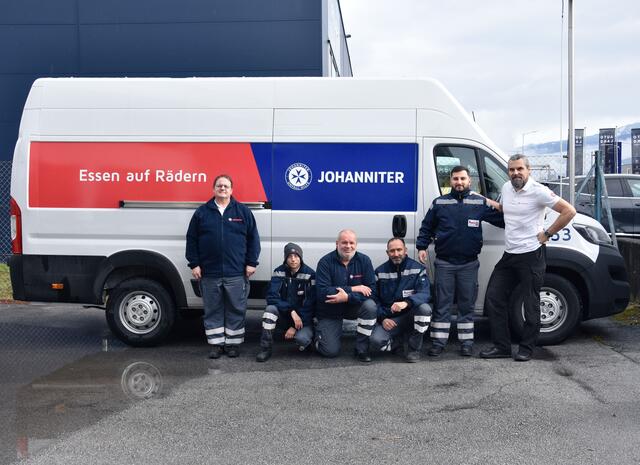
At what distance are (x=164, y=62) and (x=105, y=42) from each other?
1.31 metres

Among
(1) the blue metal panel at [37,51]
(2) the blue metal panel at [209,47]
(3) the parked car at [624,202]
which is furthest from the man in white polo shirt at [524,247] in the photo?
(1) the blue metal panel at [37,51]

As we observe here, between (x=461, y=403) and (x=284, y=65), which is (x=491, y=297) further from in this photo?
(x=284, y=65)

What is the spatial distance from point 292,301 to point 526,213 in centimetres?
233

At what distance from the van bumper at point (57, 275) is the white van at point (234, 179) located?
0.01 metres

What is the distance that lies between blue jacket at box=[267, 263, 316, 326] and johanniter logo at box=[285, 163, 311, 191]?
788mm

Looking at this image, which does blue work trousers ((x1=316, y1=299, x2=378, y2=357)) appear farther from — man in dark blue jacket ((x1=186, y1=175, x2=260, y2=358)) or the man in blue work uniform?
man in dark blue jacket ((x1=186, y1=175, x2=260, y2=358))

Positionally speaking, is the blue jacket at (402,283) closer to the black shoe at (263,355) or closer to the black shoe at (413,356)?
the black shoe at (413,356)

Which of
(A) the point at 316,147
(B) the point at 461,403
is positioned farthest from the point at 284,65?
(B) the point at 461,403

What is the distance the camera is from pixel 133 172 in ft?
23.3

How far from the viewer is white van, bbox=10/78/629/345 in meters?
6.95

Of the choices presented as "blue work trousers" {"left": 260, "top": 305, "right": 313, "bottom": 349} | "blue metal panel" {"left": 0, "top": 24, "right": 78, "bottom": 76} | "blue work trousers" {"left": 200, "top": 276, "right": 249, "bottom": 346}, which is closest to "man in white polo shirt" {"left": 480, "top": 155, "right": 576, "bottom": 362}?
"blue work trousers" {"left": 260, "top": 305, "right": 313, "bottom": 349}

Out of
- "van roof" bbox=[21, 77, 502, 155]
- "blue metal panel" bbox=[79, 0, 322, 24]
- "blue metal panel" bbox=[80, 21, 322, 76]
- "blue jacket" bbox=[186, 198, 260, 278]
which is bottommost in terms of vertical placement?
"blue jacket" bbox=[186, 198, 260, 278]

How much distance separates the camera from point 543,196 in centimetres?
634

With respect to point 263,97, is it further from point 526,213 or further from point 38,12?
point 38,12
